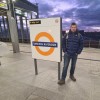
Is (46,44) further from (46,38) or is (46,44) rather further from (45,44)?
(46,38)

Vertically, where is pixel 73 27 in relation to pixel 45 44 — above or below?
above

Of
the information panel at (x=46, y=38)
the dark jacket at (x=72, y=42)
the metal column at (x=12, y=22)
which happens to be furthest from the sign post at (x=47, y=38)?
the metal column at (x=12, y=22)

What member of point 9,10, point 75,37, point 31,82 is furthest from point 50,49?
point 9,10

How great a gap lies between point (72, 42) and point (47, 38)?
59 cm

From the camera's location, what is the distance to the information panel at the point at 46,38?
2695 mm

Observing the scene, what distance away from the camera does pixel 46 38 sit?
286 centimetres

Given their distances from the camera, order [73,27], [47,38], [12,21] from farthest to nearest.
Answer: [12,21] → [47,38] → [73,27]

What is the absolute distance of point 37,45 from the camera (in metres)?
3.07

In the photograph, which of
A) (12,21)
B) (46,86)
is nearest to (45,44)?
(46,86)

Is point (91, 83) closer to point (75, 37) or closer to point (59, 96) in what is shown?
point (59, 96)

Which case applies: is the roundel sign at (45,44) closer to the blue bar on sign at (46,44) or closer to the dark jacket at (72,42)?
the blue bar on sign at (46,44)

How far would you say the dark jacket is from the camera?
263cm

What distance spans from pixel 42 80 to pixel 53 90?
1.82ft

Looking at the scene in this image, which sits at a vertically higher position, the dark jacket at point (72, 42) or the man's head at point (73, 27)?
the man's head at point (73, 27)
